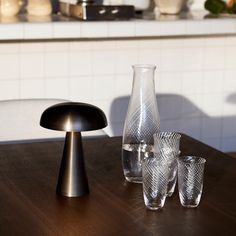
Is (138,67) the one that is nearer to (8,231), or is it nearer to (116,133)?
(8,231)

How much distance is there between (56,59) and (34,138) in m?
0.91

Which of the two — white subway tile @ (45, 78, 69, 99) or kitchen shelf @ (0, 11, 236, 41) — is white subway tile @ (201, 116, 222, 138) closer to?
kitchen shelf @ (0, 11, 236, 41)

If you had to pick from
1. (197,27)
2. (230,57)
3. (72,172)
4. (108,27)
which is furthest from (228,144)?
(72,172)

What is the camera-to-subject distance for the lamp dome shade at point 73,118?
1375 mm

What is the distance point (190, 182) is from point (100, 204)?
17 centimetres

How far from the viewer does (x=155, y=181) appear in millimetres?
1336

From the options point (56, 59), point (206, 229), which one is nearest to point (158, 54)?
point (56, 59)

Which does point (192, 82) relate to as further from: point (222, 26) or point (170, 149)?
point (170, 149)

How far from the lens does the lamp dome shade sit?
1375 mm

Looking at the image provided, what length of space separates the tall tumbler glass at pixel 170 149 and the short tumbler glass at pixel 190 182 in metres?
0.03

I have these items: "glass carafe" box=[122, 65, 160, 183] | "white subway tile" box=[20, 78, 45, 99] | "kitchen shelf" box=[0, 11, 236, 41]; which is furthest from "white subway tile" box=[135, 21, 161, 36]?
"glass carafe" box=[122, 65, 160, 183]

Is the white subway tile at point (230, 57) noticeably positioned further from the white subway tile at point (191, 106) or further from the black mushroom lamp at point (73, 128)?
the black mushroom lamp at point (73, 128)

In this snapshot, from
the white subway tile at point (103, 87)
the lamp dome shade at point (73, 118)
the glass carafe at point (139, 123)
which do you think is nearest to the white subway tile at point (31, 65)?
the white subway tile at point (103, 87)

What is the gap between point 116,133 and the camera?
3133 millimetres
